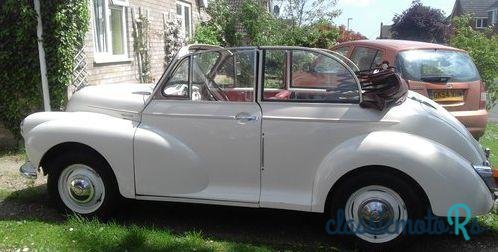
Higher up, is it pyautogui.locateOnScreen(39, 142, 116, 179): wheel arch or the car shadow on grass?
pyautogui.locateOnScreen(39, 142, 116, 179): wheel arch

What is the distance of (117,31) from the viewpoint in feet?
34.0

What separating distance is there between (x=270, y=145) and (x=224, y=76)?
2.86 feet

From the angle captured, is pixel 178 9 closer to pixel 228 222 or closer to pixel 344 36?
pixel 344 36

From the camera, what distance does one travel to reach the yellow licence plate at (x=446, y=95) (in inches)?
289

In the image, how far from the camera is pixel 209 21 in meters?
17.6

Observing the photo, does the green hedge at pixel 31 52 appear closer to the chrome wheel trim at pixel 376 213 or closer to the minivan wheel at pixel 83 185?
the minivan wheel at pixel 83 185

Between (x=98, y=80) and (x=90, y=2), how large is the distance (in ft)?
4.18

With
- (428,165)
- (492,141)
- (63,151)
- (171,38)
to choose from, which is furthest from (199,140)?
(171,38)

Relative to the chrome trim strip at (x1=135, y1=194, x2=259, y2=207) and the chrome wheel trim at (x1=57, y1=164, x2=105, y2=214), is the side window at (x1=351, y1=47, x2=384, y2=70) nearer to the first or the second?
the chrome trim strip at (x1=135, y1=194, x2=259, y2=207)

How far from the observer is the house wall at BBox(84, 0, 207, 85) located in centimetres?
868

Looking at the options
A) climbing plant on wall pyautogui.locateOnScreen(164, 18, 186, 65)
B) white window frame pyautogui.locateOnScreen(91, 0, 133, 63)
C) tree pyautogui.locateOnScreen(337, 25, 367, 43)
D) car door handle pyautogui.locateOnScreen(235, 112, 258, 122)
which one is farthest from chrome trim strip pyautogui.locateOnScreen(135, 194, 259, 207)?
tree pyautogui.locateOnScreen(337, 25, 367, 43)

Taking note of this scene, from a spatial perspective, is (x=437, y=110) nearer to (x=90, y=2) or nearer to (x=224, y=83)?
(x=224, y=83)

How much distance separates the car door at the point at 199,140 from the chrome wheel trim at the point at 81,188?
41cm

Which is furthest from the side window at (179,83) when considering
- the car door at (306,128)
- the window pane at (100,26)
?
the window pane at (100,26)
